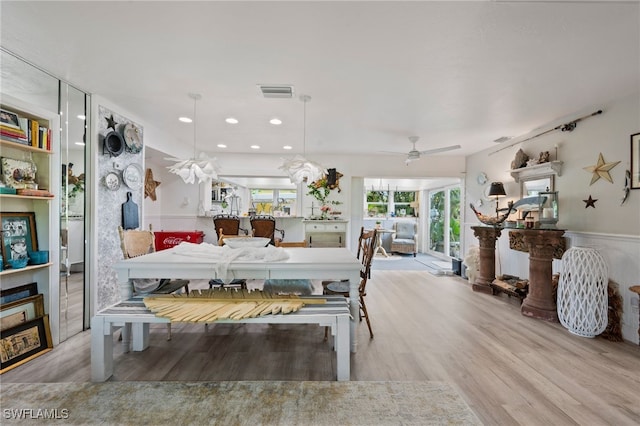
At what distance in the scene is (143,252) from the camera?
2.78 m

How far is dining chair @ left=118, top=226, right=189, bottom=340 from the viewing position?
2519mm

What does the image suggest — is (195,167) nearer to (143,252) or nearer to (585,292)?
(143,252)

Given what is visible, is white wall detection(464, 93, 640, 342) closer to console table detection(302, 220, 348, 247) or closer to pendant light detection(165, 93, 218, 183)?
console table detection(302, 220, 348, 247)

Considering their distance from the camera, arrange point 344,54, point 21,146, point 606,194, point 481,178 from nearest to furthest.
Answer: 1. point 344,54
2. point 21,146
3. point 606,194
4. point 481,178

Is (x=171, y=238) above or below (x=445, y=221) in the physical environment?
below

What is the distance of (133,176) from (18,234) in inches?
53.7

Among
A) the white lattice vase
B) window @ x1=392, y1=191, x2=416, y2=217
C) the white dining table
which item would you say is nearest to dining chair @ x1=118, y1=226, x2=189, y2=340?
the white dining table

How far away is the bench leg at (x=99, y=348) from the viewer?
6.24 ft

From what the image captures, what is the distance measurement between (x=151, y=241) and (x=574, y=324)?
13.9 ft

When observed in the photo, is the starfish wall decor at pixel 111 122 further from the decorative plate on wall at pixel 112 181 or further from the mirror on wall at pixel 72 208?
the decorative plate on wall at pixel 112 181

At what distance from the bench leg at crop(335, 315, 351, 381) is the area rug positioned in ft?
0.24

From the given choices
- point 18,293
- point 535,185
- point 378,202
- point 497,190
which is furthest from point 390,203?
point 18,293

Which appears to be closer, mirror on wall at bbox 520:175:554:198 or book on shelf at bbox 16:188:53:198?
book on shelf at bbox 16:188:53:198

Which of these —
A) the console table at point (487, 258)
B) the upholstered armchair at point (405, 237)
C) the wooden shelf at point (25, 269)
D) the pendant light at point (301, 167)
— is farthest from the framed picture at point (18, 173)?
the upholstered armchair at point (405, 237)
